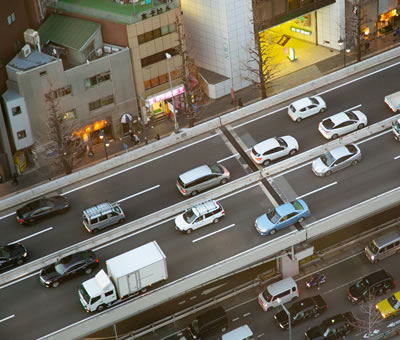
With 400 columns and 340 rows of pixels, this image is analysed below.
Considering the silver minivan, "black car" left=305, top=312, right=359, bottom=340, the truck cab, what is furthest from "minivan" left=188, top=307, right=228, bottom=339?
the silver minivan

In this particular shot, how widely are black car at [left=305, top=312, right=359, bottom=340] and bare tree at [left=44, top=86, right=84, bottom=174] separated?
33690 millimetres

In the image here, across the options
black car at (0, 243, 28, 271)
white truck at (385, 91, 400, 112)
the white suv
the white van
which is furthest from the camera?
white truck at (385, 91, 400, 112)

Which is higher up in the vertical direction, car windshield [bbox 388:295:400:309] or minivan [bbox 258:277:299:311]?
minivan [bbox 258:277:299:311]

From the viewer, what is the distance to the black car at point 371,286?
9044cm

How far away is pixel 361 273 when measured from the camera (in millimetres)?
94000

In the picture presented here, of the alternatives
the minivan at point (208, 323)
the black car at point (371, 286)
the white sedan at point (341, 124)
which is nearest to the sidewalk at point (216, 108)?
the white sedan at point (341, 124)

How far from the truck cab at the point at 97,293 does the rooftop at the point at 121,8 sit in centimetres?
3858

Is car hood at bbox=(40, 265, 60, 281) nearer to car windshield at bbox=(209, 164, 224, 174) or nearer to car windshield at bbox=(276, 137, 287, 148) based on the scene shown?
car windshield at bbox=(209, 164, 224, 174)

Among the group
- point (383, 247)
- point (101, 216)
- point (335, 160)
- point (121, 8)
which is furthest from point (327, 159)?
point (121, 8)

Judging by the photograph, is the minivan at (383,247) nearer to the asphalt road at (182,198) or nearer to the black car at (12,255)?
the asphalt road at (182,198)

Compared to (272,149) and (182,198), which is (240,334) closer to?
(182,198)

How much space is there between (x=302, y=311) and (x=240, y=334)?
20.6 feet

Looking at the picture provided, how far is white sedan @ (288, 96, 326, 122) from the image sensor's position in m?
100

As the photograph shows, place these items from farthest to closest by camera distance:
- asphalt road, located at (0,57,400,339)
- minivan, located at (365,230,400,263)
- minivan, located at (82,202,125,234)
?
minivan, located at (365,230,400,263) → minivan, located at (82,202,125,234) → asphalt road, located at (0,57,400,339)
